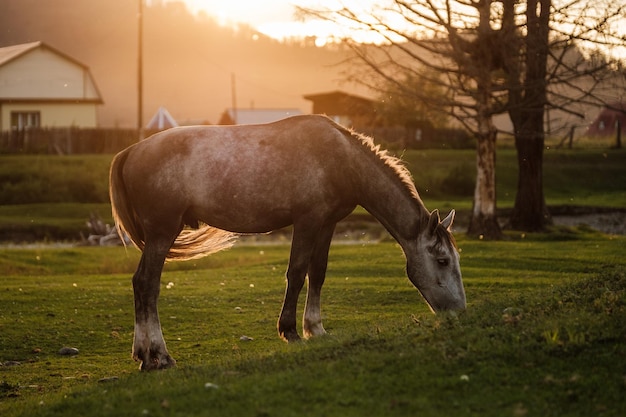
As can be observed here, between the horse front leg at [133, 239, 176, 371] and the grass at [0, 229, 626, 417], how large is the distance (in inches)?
9.6

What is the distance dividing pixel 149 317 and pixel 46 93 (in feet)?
175

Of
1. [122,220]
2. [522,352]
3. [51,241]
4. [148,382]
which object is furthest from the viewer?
[51,241]

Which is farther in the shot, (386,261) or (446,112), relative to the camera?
(446,112)

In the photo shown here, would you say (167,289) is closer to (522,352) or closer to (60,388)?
(60,388)

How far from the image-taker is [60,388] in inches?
359

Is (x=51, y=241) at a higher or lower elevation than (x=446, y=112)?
lower

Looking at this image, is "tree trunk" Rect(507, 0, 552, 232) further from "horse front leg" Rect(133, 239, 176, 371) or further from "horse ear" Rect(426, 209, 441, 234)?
"horse front leg" Rect(133, 239, 176, 371)

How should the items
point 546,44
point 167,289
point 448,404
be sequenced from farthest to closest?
point 546,44 → point 167,289 → point 448,404

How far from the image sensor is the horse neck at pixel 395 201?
9.91 meters

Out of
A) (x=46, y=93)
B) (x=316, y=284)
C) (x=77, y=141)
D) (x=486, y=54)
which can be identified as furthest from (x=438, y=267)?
(x=46, y=93)

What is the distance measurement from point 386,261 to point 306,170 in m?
10.7

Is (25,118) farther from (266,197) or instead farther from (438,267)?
(438,267)

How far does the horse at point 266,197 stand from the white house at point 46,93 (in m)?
48.7

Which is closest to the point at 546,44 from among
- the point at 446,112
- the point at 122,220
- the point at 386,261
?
the point at 446,112
